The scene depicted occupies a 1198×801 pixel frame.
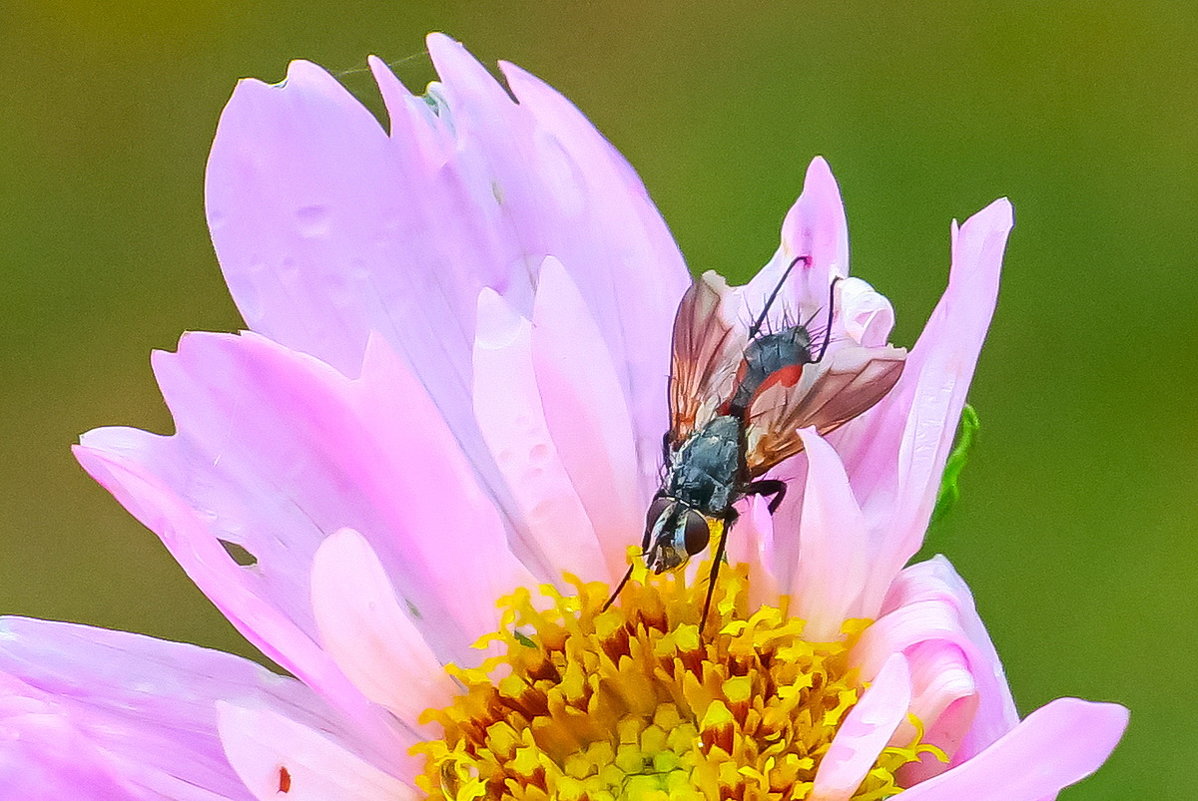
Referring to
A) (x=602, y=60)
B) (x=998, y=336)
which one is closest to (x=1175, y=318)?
(x=998, y=336)

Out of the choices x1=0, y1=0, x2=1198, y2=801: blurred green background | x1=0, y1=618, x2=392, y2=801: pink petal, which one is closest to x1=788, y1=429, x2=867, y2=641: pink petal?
x1=0, y1=618, x2=392, y2=801: pink petal

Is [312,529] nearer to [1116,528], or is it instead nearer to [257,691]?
[257,691]

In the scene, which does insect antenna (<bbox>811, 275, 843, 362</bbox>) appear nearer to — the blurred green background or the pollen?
the pollen

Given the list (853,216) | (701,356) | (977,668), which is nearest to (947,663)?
(977,668)

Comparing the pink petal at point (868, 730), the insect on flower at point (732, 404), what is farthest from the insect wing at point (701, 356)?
the pink petal at point (868, 730)

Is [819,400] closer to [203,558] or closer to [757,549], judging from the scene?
[757,549]

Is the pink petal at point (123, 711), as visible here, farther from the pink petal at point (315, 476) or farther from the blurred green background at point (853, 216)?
the blurred green background at point (853, 216)
